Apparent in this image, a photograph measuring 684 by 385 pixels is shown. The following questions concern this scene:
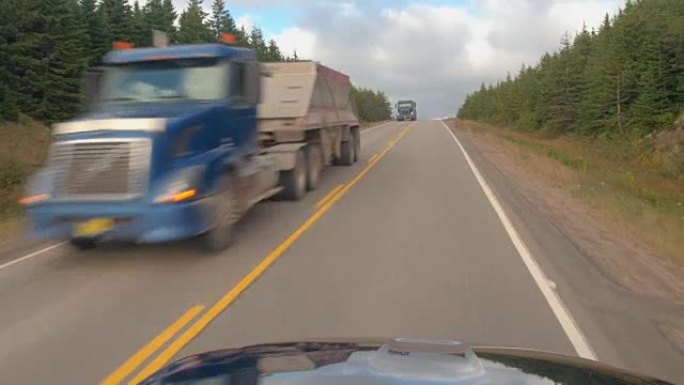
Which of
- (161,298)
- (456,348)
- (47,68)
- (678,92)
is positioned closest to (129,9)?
(47,68)

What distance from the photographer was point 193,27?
264 feet

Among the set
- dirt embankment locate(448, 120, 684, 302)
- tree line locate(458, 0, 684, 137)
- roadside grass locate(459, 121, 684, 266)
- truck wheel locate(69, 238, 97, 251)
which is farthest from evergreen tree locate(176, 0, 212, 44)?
truck wheel locate(69, 238, 97, 251)

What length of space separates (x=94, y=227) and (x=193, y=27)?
249 ft

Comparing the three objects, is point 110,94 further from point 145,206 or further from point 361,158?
point 361,158

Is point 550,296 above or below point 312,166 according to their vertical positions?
below

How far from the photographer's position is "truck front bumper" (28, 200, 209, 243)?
866cm

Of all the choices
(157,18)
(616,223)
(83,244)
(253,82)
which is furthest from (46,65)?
(616,223)

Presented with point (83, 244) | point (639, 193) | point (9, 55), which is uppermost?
point (9, 55)

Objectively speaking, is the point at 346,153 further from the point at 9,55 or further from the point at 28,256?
the point at 9,55

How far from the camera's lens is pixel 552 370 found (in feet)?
9.55

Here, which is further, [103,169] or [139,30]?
[139,30]

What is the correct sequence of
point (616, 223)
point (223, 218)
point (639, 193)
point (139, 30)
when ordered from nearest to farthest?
1. point (223, 218)
2. point (616, 223)
3. point (639, 193)
4. point (139, 30)

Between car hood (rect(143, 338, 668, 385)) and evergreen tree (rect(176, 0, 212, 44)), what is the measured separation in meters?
71.9

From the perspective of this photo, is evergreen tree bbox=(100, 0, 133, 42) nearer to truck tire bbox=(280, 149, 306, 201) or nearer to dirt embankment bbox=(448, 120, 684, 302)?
dirt embankment bbox=(448, 120, 684, 302)
